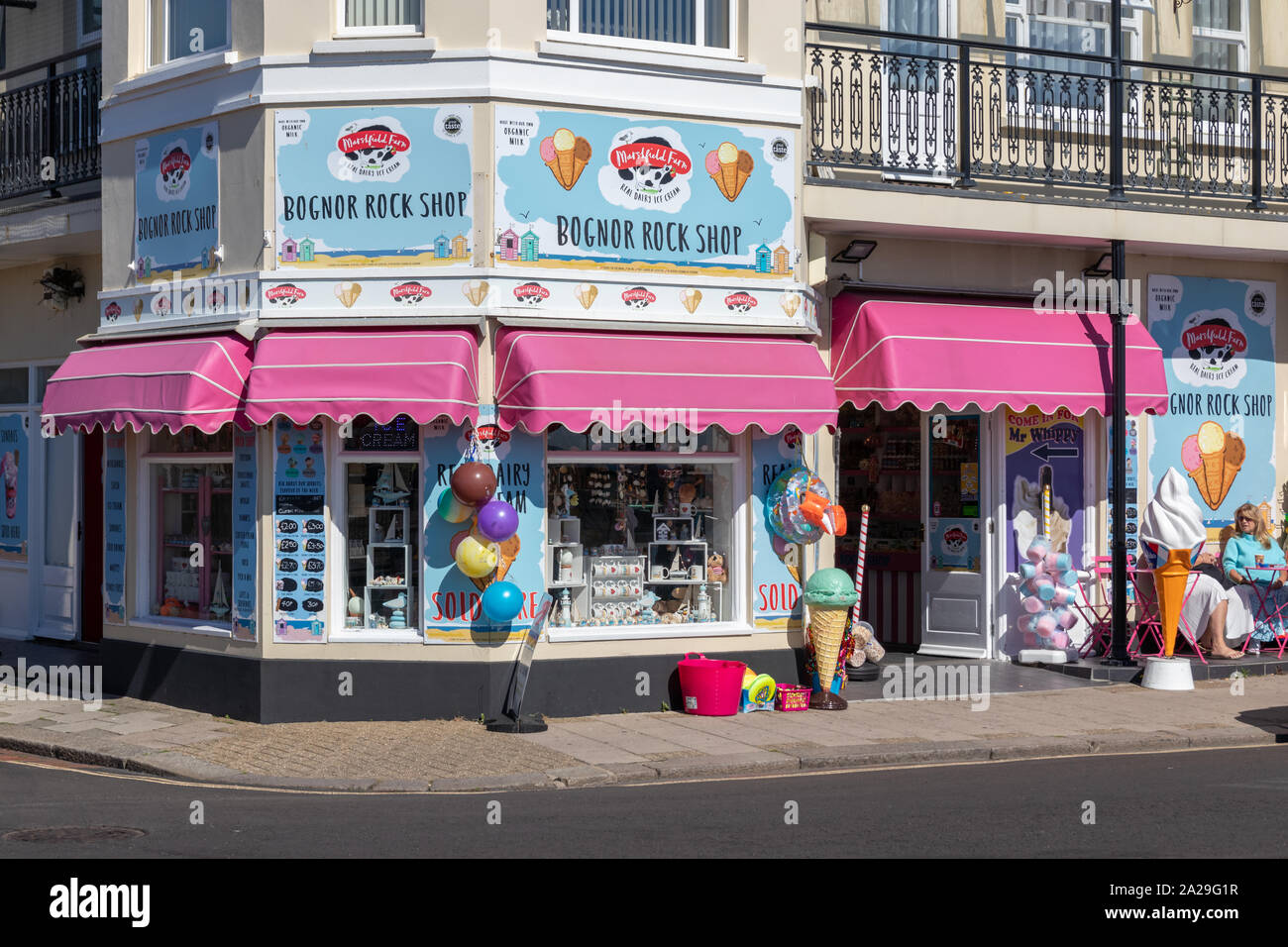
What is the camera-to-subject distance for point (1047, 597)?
15.3 meters

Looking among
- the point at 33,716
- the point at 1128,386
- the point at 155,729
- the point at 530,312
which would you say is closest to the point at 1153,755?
the point at 1128,386

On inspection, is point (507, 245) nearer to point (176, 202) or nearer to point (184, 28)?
point (176, 202)

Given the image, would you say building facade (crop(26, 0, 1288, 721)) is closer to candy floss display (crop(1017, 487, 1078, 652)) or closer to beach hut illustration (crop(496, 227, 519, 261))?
beach hut illustration (crop(496, 227, 519, 261))

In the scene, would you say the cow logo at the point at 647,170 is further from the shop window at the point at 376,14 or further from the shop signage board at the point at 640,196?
the shop window at the point at 376,14

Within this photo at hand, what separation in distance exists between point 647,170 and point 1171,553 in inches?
253

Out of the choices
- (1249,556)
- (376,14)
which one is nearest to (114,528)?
(376,14)

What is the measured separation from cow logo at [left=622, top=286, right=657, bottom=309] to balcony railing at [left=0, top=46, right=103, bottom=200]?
621cm

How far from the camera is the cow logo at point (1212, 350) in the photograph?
649 inches

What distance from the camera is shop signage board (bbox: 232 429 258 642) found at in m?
12.8

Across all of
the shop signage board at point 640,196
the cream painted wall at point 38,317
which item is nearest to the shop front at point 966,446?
the shop signage board at point 640,196

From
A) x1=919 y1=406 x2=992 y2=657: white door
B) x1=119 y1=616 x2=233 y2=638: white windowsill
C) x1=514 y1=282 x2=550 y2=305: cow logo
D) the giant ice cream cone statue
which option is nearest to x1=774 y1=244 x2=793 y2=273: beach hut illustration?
x1=514 y1=282 x2=550 y2=305: cow logo

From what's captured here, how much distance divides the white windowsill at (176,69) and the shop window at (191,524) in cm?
315

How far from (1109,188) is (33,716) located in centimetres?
1147
